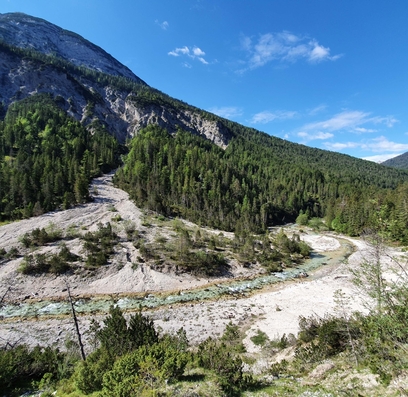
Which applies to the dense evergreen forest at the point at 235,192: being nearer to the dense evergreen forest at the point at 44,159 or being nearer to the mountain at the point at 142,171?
the mountain at the point at 142,171

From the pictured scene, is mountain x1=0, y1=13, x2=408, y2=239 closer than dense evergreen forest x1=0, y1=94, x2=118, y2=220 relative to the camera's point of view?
No

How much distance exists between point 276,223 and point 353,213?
104ft

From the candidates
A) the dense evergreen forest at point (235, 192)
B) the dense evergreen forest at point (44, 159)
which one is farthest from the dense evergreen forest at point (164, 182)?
the dense evergreen forest at point (235, 192)

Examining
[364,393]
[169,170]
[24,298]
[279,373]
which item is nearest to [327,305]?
[279,373]

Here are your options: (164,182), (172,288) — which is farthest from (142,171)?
(172,288)

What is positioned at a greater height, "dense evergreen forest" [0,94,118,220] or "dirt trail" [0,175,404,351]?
"dense evergreen forest" [0,94,118,220]

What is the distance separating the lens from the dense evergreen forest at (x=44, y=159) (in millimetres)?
63844

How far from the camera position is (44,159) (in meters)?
84.2

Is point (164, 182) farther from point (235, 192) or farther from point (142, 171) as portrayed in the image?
point (235, 192)

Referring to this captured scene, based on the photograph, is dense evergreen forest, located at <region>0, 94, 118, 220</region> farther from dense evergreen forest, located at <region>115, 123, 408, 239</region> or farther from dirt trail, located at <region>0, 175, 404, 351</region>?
dense evergreen forest, located at <region>115, 123, 408, 239</region>

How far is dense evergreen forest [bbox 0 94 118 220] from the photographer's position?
63844 millimetres

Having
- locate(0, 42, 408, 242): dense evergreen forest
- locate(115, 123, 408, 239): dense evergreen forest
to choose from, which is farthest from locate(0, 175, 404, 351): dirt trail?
locate(115, 123, 408, 239): dense evergreen forest

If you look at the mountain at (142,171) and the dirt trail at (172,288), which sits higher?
→ the mountain at (142,171)

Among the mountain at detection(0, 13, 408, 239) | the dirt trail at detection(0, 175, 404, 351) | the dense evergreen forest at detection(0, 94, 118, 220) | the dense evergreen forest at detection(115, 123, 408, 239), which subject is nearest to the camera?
the dirt trail at detection(0, 175, 404, 351)
